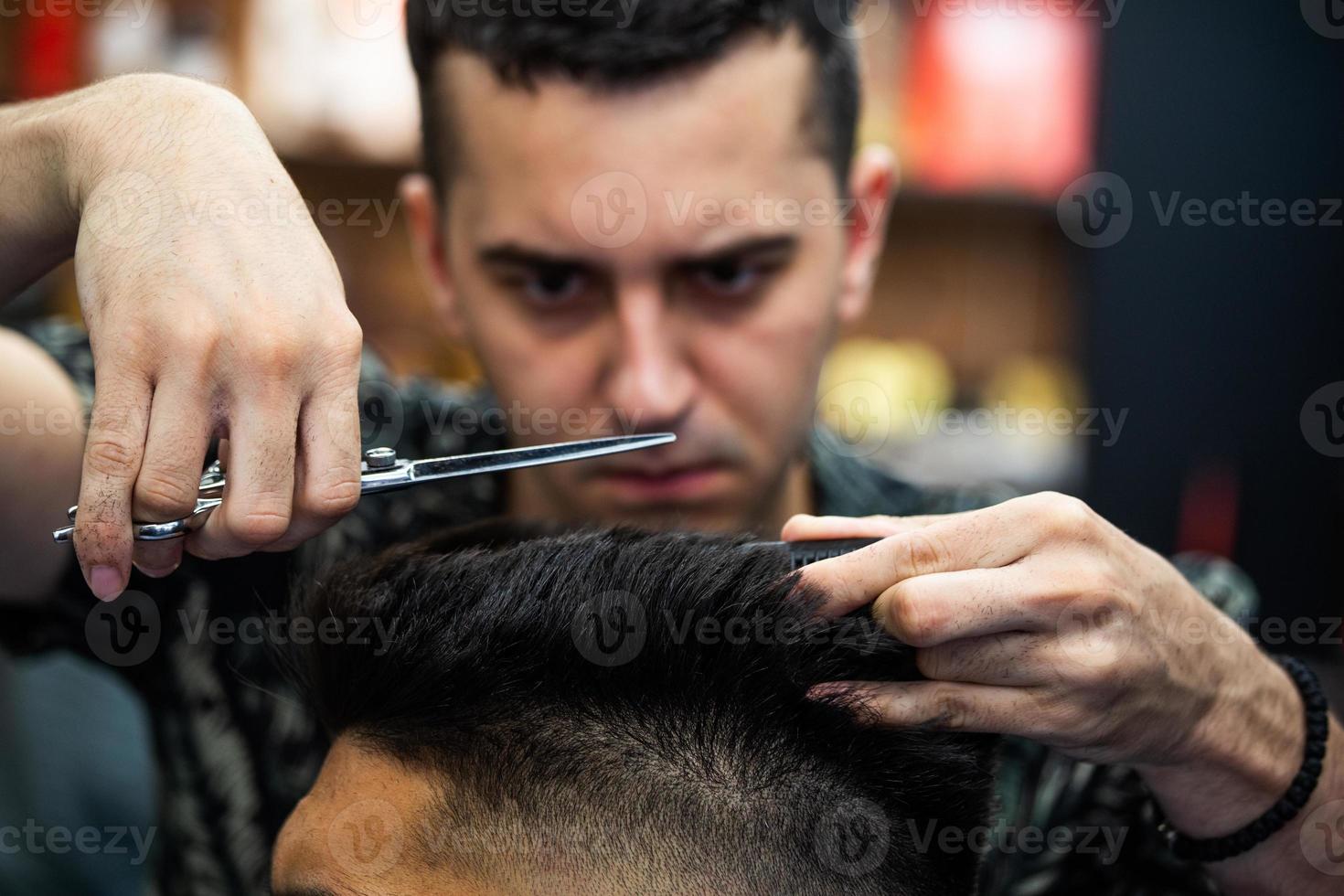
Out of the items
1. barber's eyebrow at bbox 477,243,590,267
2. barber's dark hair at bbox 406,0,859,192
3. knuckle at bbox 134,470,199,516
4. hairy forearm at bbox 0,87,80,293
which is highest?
barber's dark hair at bbox 406,0,859,192

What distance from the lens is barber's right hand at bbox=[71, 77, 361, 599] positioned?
74cm

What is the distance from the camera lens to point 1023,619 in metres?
0.75

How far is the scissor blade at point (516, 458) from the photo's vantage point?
2.73 feet

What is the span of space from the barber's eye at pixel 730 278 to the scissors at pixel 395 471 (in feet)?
1.69

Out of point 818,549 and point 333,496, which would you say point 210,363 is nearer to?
point 333,496

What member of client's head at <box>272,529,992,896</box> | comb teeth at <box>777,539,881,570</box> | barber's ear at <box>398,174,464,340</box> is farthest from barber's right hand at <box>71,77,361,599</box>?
barber's ear at <box>398,174,464,340</box>

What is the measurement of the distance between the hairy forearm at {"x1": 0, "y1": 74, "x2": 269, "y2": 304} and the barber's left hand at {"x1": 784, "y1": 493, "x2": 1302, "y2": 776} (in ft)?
1.83

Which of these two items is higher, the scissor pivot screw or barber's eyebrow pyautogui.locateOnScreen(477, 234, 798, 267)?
barber's eyebrow pyautogui.locateOnScreen(477, 234, 798, 267)

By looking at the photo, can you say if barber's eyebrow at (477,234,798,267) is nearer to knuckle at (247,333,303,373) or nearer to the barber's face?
the barber's face

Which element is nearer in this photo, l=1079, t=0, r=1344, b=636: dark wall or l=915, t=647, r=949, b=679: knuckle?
l=915, t=647, r=949, b=679: knuckle

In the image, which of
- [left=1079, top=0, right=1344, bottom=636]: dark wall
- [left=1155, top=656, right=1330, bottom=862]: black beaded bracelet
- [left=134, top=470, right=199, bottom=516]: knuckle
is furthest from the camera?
[left=1079, top=0, right=1344, bottom=636]: dark wall

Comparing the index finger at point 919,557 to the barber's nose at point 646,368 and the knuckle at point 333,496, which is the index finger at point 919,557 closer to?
the knuckle at point 333,496

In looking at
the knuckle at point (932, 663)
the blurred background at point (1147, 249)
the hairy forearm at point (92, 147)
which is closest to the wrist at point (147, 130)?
the hairy forearm at point (92, 147)

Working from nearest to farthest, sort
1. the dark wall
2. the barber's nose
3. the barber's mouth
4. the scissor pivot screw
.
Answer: the scissor pivot screw, the barber's nose, the barber's mouth, the dark wall
